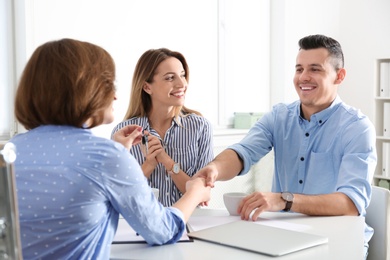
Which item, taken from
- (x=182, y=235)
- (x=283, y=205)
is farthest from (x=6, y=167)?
(x=283, y=205)

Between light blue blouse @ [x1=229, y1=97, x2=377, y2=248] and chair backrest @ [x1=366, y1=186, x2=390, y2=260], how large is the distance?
48mm

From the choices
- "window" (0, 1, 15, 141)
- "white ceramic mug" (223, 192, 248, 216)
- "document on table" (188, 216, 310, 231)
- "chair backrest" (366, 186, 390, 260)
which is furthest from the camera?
"window" (0, 1, 15, 141)

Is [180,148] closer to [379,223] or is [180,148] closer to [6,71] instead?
[379,223]

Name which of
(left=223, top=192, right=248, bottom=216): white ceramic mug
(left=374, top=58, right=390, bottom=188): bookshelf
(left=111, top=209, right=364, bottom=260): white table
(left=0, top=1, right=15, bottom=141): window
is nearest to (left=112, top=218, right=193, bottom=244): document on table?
(left=111, top=209, right=364, bottom=260): white table

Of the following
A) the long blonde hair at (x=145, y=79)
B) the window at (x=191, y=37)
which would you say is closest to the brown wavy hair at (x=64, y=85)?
the long blonde hair at (x=145, y=79)

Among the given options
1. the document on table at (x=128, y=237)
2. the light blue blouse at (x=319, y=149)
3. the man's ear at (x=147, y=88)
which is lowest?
the document on table at (x=128, y=237)

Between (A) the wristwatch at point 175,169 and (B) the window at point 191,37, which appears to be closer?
(A) the wristwatch at point 175,169

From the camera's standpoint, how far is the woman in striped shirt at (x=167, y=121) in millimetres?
2238

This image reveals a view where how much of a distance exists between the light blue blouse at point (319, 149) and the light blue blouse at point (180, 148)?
9.9 inches

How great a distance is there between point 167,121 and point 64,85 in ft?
4.38

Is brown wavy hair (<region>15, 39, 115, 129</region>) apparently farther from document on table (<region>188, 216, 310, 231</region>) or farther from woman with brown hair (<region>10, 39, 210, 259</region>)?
document on table (<region>188, 216, 310, 231</region>)

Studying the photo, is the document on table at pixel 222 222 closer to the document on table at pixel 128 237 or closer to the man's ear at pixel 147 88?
the document on table at pixel 128 237

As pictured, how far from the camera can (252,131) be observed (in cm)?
230

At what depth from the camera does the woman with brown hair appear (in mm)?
1051
